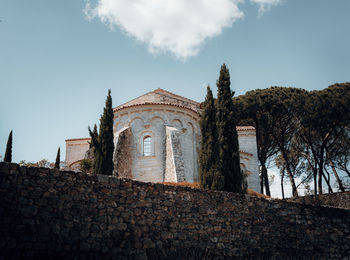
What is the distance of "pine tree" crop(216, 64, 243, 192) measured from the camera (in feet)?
52.9

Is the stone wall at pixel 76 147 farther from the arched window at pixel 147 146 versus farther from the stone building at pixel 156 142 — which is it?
the arched window at pixel 147 146

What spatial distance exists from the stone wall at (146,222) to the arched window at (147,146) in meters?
13.4

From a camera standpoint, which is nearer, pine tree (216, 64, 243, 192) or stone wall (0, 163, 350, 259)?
stone wall (0, 163, 350, 259)

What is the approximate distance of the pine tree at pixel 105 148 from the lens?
21.3m

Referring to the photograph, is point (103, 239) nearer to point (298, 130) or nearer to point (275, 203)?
point (275, 203)

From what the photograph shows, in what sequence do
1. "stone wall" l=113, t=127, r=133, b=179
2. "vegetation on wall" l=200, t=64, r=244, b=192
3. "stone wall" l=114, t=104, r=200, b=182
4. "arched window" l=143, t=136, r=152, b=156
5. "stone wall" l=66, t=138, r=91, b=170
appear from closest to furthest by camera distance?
1. "vegetation on wall" l=200, t=64, r=244, b=192
2. "stone wall" l=113, t=127, r=133, b=179
3. "stone wall" l=114, t=104, r=200, b=182
4. "arched window" l=143, t=136, r=152, b=156
5. "stone wall" l=66, t=138, r=91, b=170

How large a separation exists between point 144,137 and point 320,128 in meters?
16.0

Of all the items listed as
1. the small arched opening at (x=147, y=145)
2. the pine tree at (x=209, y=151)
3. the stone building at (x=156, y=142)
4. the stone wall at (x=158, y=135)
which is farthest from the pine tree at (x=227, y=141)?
the small arched opening at (x=147, y=145)

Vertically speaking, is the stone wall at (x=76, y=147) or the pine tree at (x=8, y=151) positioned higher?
the stone wall at (x=76, y=147)

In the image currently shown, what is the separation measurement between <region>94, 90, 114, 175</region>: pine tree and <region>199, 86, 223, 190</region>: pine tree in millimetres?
6841

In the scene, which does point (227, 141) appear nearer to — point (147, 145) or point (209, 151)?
point (209, 151)

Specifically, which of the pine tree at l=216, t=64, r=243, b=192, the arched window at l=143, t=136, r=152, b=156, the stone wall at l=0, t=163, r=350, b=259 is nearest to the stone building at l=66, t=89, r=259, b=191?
the arched window at l=143, t=136, r=152, b=156

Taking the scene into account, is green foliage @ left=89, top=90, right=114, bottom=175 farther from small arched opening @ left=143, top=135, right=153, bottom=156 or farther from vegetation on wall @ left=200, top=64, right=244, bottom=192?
vegetation on wall @ left=200, top=64, right=244, bottom=192

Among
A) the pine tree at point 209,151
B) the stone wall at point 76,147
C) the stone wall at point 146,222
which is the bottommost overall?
the stone wall at point 146,222
